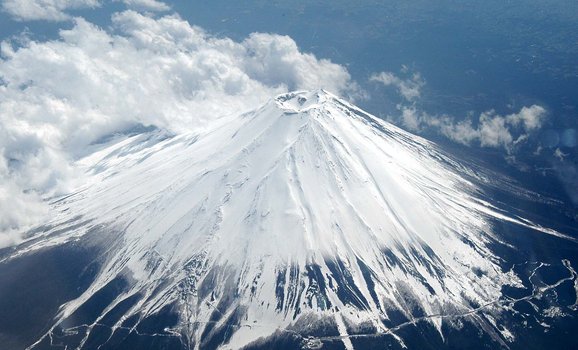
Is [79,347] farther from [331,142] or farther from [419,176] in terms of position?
[419,176]

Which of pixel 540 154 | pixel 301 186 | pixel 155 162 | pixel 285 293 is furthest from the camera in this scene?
pixel 540 154

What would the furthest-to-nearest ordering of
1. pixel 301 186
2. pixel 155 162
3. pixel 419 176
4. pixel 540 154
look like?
pixel 540 154, pixel 155 162, pixel 419 176, pixel 301 186

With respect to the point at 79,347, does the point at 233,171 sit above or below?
above

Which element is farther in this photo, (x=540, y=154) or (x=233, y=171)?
(x=540, y=154)

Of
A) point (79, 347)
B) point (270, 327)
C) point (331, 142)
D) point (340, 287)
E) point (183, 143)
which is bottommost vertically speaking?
point (79, 347)

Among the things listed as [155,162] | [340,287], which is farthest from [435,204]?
[155,162]

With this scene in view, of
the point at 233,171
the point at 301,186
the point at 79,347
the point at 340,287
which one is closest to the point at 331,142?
the point at 301,186

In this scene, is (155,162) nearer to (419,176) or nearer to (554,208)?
(419,176)
